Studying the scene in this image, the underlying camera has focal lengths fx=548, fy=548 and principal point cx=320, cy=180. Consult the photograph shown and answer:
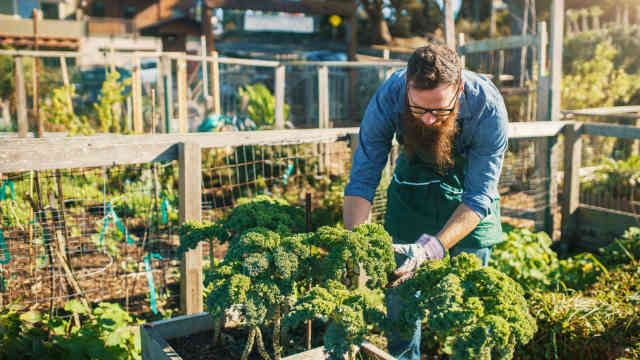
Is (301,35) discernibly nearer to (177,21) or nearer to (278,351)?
(177,21)

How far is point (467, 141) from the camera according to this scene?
2281mm

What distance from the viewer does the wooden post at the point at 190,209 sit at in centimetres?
275

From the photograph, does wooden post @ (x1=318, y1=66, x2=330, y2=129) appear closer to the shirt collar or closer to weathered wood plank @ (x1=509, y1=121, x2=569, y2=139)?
weathered wood plank @ (x1=509, y1=121, x2=569, y2=139)

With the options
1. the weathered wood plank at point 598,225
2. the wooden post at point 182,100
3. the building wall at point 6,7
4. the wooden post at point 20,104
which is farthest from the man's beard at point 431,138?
the building wall at point 6,7

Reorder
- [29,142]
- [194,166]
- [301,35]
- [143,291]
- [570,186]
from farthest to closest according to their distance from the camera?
[301,35]
[570,186]
[143,291]
[194,166]
[29,142]

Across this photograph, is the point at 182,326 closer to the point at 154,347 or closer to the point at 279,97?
the point at 154,347

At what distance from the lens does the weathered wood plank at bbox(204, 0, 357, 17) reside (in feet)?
40.3

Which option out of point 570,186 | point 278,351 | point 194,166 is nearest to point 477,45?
point 570,186

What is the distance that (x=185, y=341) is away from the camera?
2.48 m

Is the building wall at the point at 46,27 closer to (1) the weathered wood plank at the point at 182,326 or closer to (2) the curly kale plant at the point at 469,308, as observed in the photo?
(1) the weathered wood plank at the point at 182,326

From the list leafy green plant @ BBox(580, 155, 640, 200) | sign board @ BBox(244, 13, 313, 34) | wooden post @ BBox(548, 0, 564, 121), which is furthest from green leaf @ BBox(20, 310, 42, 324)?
sign board @ BBox(244, 13, 313, 34)

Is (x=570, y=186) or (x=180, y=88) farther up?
(x=180, y=88)

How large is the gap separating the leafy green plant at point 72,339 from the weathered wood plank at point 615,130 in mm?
3630

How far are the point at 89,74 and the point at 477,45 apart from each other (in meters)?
17.3
